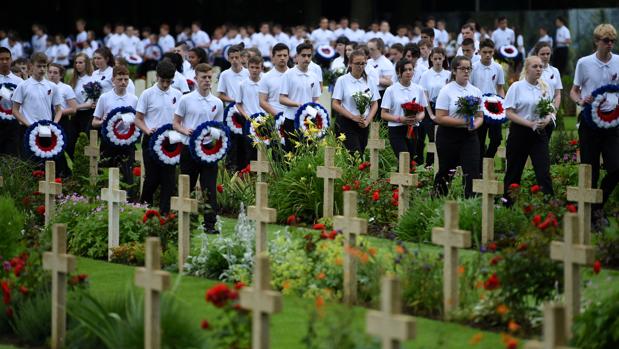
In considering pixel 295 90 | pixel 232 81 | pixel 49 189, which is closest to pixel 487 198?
pixel 49 189

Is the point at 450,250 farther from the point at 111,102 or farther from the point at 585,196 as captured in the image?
the point at 111,102

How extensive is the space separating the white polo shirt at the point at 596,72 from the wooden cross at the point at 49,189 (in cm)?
568

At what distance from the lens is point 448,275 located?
410 inches

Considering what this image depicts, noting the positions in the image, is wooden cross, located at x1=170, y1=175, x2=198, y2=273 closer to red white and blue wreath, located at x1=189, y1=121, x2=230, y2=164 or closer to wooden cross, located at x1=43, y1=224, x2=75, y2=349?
red white and blue wreath, located at x1=189, y1=121, x2=230, y2=164

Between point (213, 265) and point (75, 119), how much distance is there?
25.7ft

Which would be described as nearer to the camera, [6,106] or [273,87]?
[273,87]

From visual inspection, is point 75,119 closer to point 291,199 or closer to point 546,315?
point 291,199

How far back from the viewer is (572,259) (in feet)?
31.1

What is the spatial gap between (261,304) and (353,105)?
9.67 meters

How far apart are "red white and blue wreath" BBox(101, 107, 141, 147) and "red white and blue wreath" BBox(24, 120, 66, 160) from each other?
0.69 metres

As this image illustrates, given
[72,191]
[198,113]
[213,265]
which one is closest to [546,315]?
[213,265]

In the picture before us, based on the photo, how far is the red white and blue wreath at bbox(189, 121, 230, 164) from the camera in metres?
14.8

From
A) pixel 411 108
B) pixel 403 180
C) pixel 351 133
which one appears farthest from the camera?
pixel 351 133

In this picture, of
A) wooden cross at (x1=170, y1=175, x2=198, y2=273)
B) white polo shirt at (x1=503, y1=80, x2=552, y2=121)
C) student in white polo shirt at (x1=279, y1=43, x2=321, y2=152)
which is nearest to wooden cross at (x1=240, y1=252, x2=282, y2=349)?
wooden cross at (x1=170, y1=175, x2=198, y2=273)
